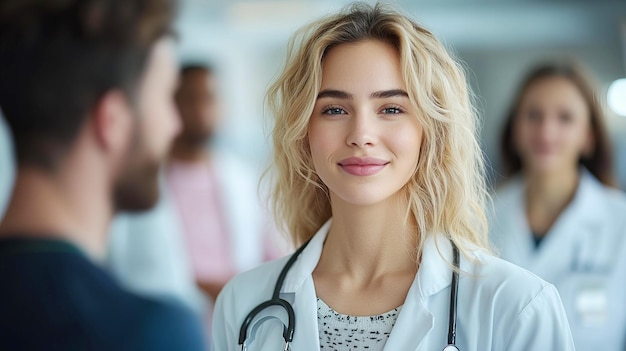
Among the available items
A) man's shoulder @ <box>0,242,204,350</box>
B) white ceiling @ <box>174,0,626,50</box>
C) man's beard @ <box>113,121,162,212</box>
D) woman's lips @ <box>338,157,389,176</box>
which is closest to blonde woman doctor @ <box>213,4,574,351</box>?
woman's lips @ <box>338,157,389,176</box>

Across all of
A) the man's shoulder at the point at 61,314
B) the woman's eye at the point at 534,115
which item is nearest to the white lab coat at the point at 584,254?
the woman's eye at the point at 534,115

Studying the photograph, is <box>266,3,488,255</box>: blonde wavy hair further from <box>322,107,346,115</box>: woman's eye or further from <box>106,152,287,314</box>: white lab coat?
<box>106,152,287,314</box>: white lab coat

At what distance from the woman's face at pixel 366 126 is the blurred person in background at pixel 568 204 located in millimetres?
988

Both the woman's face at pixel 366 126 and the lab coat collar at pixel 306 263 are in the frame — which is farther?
the lab coat collar at pixel 306 263

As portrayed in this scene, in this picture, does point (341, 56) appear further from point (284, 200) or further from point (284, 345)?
point (284, 345)

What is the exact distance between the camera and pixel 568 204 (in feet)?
7.49

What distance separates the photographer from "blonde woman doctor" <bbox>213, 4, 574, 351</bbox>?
1165mm

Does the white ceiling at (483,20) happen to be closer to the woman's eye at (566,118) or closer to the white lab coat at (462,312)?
the woman's eye at (566,118)

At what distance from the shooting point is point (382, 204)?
1.28 m

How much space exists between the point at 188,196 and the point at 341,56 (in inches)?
59.7

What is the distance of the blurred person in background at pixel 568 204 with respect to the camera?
6.55 ft

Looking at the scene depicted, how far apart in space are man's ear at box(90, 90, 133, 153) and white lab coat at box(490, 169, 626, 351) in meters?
1.03

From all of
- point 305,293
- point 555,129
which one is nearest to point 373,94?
Result: point 305,293

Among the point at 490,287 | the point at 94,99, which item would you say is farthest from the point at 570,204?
the point at 94,99
